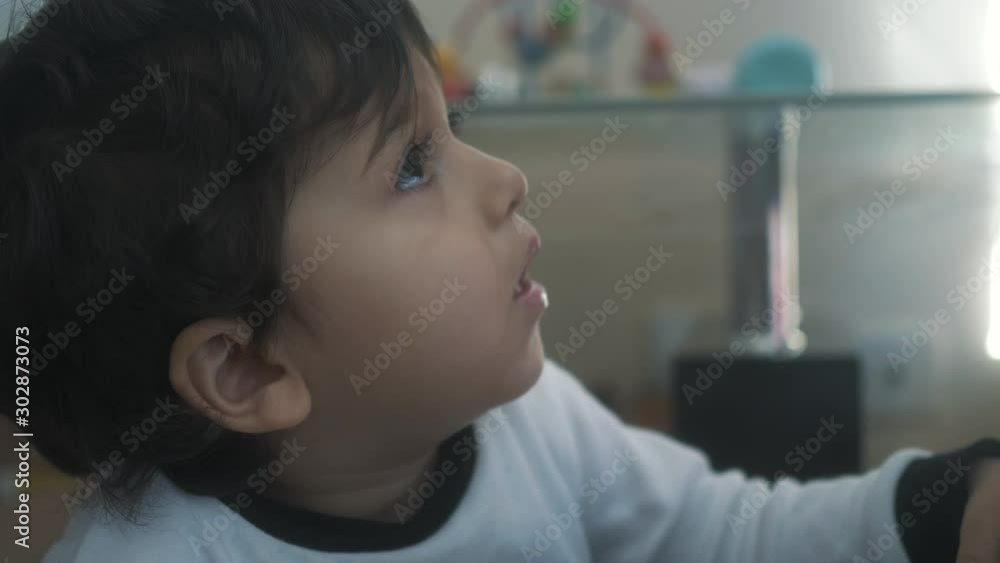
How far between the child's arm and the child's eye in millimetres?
236

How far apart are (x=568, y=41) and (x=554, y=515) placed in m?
0.84

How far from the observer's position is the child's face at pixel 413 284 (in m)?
0.49

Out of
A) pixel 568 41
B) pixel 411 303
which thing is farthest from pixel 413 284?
pixel 568 41

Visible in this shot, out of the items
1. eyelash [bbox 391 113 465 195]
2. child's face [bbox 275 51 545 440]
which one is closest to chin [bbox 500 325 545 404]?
child's face [bbox 275 51 545 440]

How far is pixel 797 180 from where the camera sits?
1067 mm

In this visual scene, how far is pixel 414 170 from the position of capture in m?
0.52

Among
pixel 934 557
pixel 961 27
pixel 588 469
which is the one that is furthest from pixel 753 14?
pixel 934 557

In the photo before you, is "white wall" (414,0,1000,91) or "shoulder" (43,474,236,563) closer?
"shoulder" (43,474,236,563)

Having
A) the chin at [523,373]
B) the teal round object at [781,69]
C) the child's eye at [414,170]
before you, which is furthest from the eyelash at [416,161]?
the teal round object at [781,69]

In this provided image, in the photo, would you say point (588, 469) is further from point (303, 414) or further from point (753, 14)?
point (753, 14)

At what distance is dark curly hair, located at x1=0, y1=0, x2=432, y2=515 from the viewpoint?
0.46 metres

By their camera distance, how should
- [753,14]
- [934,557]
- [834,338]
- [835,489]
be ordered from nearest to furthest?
1. [934,557]
2. [835,489]
3. [834,338]
4. [753,14]

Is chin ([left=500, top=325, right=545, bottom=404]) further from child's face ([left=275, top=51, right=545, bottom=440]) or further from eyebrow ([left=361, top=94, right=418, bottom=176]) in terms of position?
eyebrow ([left=361, top=94, right=418, bottom=176])

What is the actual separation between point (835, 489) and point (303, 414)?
0.34m
